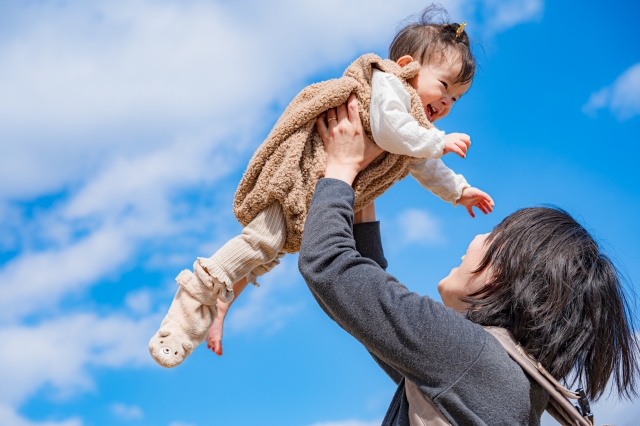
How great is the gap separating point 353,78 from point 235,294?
1.09 metres

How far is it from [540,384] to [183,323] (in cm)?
136

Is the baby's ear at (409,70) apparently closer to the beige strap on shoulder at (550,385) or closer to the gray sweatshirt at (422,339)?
the gray sweatshirt at (422,339)

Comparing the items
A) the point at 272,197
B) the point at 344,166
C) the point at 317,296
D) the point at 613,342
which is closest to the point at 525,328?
the point at 613,342

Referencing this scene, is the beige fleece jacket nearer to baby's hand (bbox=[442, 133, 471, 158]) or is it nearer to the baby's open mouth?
baby's hand (bbox=[442, 133, 471, 158])

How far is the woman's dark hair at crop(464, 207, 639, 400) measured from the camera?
1.79 m

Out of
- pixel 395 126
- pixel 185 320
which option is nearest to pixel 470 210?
pixel 395 126

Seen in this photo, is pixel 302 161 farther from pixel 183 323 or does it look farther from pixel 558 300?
pixel 558 300

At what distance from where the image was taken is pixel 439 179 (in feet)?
9.59

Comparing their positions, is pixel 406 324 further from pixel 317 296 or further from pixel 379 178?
pixel 379 178

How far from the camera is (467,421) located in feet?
5.27

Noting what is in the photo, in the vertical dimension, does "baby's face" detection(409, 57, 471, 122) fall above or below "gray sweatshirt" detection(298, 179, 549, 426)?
above

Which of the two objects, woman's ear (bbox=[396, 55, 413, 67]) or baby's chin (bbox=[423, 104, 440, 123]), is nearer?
woman's ear (bbox=[396, 55, 413, 67])

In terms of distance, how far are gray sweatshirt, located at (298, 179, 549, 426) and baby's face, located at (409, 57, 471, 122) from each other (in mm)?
1178

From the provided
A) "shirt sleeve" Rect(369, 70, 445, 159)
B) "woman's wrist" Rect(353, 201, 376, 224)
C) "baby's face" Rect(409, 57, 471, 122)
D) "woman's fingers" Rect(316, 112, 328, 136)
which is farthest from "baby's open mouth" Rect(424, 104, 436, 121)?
"woman's fingers" Rect(316, 112, 328, 136)
